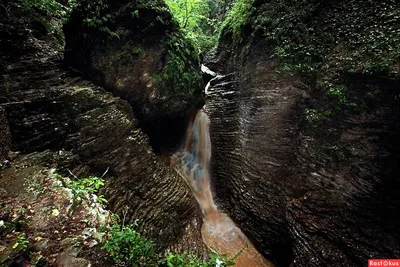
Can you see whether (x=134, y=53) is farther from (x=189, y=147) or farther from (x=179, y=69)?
(x=189, y=147)

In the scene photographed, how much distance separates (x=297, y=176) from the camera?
224 inches

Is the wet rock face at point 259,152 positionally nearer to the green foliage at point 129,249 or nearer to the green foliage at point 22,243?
the green foliage at point 129,249

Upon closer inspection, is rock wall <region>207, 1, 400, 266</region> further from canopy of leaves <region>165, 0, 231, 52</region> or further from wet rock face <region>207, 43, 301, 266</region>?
canopy of leaves <region>165, 0, 231, 52</region>

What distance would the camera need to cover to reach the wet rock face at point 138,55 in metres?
6.07

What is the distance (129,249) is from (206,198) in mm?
5465

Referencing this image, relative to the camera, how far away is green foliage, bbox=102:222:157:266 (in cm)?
246

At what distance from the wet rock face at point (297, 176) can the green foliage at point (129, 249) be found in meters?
4.20

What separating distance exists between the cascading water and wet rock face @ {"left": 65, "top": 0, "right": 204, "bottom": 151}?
1.63 meters

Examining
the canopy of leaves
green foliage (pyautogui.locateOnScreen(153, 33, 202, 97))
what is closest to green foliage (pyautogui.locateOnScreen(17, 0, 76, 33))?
green foliage (pyautogui.locateOnScreen(153, 33, 202, 97))

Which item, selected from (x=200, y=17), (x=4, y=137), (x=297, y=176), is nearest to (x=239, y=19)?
(x=200, y=17)

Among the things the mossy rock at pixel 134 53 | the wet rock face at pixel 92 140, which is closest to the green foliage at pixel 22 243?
the wet rock face at pixel 92 140

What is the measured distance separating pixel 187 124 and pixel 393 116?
20.3 ft

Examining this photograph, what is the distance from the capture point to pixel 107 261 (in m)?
2.43

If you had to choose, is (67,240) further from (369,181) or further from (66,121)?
(369,181)
